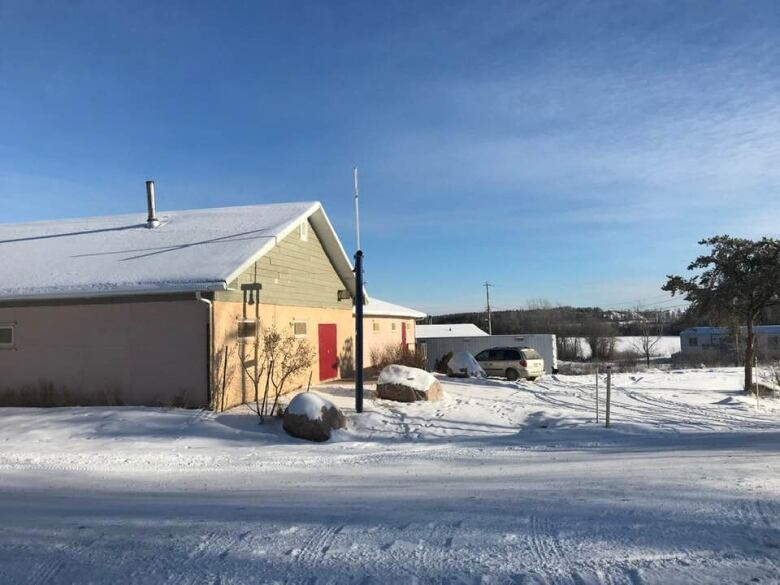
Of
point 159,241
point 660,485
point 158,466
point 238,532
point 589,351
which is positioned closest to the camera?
point 238,532

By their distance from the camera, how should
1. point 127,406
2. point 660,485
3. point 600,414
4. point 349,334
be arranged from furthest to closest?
point 349,334 < point 600,414 < point 127,406 < point 660,485

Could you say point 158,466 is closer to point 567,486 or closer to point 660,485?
point 567,486

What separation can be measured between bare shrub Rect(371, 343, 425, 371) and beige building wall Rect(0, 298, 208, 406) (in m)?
10.2

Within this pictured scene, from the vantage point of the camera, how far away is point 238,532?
549 cm

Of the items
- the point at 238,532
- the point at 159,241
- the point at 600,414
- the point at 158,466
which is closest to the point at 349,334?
the point at 159,241

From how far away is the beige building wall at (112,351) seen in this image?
13734 millimetres

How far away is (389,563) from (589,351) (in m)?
75.2

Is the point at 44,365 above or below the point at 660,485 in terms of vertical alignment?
above

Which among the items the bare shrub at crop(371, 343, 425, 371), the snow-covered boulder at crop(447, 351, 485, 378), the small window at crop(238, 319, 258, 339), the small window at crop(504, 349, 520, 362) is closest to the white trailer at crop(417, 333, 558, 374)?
the small window at crop(504, 349, 520, 362)

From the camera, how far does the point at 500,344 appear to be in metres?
37.6

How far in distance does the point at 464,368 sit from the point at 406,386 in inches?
365

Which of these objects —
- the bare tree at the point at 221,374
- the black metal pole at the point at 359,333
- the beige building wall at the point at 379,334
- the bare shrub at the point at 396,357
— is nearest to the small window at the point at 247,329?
the bare tree at the point at 221,374

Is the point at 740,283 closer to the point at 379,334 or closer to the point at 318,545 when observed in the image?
the point at 379,334

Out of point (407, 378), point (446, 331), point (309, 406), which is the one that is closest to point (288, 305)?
point (407, 378)
